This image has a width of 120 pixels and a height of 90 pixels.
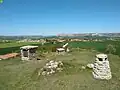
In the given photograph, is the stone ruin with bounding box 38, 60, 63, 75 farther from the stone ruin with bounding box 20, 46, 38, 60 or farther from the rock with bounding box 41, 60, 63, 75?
the stone ruin with bounding box 20, 46, 38, 60

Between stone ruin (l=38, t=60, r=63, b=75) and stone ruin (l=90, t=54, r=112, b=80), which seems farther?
stone ruin (l=38, t=60, r=63, b=75)

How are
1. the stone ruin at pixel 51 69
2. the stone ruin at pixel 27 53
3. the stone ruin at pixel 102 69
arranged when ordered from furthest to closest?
the stone ruin at pixel 27 53 < the stone ruin at pixel 51 69 < the stone ruin at pixel 102 69

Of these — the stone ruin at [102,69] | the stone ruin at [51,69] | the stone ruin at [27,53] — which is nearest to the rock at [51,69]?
the stone ruin at [51,69]

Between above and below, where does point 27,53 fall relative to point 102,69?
below

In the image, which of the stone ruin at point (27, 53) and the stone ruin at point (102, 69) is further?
the stone ruin at point (27, 53)

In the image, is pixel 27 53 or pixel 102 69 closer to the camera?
pixel 102 69

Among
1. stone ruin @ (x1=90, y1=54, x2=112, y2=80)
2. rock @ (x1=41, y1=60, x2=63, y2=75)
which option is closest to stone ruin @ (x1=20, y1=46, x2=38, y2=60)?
rock @ (x1=41, y1=60, x2=63, y2=75)

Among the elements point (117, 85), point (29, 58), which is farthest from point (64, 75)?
point (29, 58)

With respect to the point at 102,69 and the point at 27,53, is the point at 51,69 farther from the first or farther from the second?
the point at 27,53

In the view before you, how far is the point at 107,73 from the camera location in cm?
2030

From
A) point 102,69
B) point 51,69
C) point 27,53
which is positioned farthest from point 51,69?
point 27,53

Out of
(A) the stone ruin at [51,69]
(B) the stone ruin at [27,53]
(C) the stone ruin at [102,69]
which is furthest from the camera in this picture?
(B) the stone ruin at [27,53]

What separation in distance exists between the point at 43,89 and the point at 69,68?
7717 mm

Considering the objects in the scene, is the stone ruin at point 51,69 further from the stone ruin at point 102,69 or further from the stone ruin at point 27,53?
the stone ruin at point 27,53
